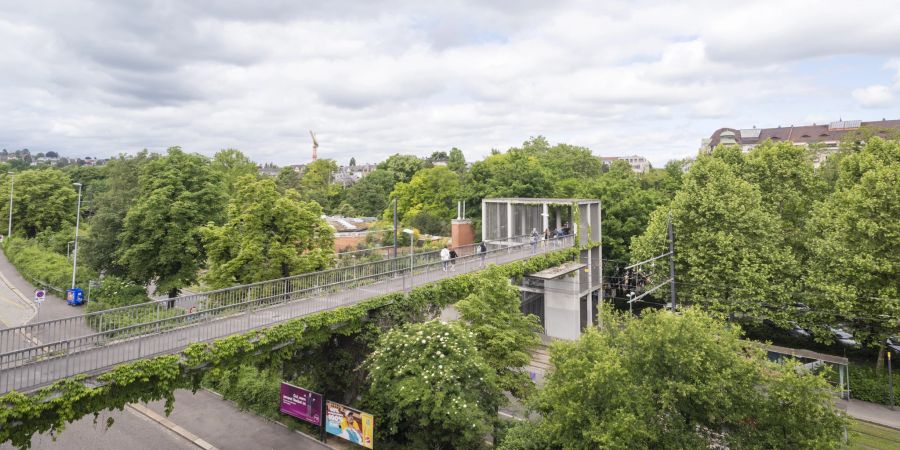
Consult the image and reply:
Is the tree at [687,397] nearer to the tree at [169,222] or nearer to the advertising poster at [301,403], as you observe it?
the advertising poster at [301,403]

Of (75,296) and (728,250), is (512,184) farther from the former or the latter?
(75,296)

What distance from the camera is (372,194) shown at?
8025 centimetres

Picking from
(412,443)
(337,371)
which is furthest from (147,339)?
(412,443)

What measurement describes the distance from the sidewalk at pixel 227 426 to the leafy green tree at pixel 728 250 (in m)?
19.8

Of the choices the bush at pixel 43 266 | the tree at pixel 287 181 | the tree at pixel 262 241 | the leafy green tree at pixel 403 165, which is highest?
the leafy green tree at pixel 403 165

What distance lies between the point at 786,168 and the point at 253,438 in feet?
101

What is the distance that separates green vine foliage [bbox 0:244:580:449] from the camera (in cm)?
985

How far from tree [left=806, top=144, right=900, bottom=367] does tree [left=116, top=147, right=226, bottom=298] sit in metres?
31.4

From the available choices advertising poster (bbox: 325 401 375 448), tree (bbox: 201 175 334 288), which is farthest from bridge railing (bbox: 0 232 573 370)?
tree (bbox: 201 175 334 288)

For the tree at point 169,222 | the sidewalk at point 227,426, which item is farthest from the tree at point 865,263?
the tree at point 169,222

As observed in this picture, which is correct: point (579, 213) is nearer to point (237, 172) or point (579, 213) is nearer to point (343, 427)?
point (343, 427)

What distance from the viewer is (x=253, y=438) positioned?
1839 centimetres

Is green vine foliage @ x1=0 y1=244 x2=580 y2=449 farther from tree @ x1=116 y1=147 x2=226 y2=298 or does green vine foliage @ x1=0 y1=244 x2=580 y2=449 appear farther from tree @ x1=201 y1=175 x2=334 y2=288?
tree @ x1=116 y1=147 x2=226 y2=298

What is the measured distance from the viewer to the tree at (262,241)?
72.7ft
